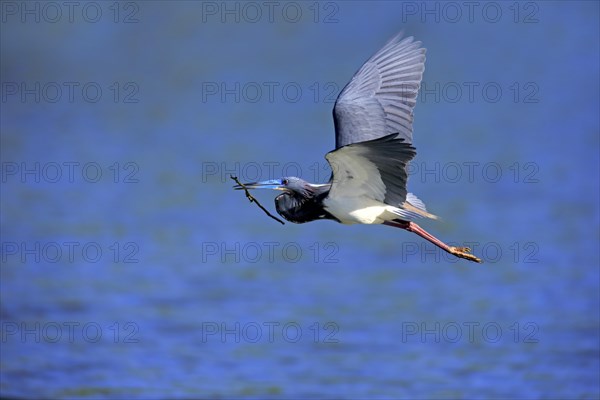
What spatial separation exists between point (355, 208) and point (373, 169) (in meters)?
0.47

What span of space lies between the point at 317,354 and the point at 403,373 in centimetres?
145

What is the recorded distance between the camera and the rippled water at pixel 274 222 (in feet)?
61.3

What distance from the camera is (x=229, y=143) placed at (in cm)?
2678

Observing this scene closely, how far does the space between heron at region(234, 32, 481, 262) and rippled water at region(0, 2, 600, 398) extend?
6.09 metres

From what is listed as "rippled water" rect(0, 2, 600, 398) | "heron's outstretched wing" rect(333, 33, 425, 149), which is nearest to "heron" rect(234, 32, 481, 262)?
"heron's outstretched wing" rect(333, 33, 425, 149)

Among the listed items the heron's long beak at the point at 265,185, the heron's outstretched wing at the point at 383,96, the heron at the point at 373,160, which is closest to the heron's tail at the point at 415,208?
the heron at the point at 373,160

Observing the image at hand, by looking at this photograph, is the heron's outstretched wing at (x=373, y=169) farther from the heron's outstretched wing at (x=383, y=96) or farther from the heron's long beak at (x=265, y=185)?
the heron's outstretched wing at (x=383, y=96)

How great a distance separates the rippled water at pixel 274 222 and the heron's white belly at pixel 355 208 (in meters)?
6.79

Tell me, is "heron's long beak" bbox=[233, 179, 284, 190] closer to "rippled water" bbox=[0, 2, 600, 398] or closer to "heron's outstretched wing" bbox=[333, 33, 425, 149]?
"heron's outstretched wing" bbox=[333, 33, 425, 149]

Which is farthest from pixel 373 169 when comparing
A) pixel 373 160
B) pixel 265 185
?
pixel 265 185

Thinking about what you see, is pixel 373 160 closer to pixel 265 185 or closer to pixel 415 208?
pixel 265 185

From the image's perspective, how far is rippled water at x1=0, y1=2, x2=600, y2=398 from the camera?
61.3ft

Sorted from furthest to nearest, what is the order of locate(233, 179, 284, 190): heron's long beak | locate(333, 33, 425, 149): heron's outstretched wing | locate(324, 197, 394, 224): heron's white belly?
locate(333, 33, 425, 149): heron's outstretched wing, locate(324, 197, 394, 224): heron's white belly, locate(233, 179, 284, 190): heron's long beak

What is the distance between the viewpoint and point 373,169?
10648mm
